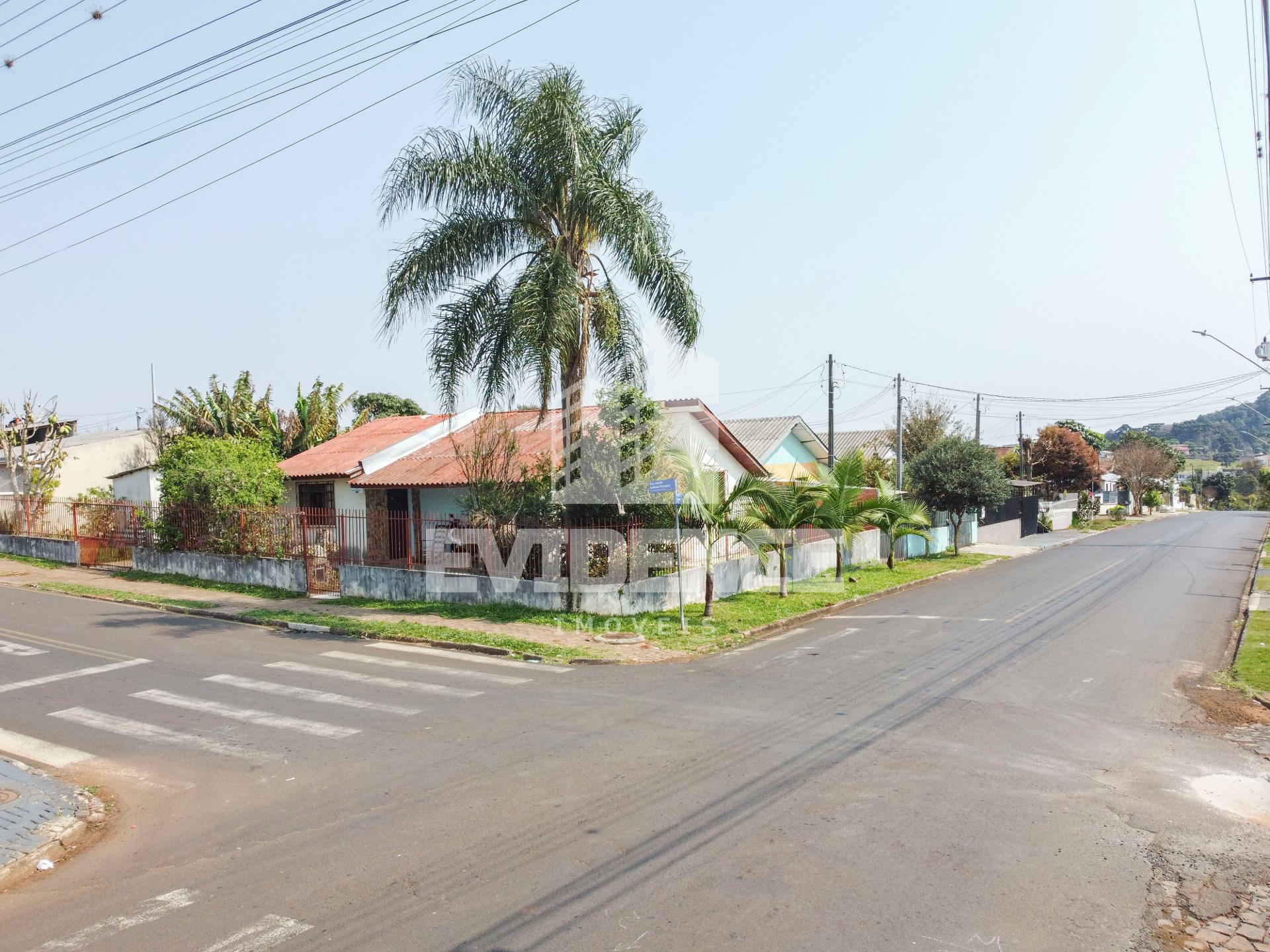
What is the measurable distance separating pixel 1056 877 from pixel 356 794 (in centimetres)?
531

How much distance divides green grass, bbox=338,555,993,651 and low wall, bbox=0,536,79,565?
1217cm

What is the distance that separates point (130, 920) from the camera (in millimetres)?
5168

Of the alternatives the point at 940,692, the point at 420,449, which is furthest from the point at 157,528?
the point at 940,692

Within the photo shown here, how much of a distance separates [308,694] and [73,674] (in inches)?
150

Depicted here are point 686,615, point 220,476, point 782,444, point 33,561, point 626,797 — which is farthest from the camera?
point 782,444

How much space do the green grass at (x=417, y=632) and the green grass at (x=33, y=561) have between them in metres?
11.9

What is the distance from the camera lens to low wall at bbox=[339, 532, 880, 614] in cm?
1620

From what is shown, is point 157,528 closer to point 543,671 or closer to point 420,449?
point 420,449

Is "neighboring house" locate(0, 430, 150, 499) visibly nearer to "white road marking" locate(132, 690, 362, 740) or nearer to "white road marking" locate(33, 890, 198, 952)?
"white road marking" locate(132, 690, 362, 740)

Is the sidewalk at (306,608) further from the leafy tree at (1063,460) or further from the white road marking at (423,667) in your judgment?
A: the leafy tree at (1063,460)

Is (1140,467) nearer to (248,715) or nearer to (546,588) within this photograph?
(546,588)

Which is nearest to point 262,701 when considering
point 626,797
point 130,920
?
point 130,920

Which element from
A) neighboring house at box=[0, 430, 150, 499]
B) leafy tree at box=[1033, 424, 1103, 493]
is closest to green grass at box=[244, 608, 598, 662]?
neighboring house at box=[0, 430, 150, 499]

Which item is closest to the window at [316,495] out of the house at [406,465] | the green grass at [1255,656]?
the house at [406,465]
